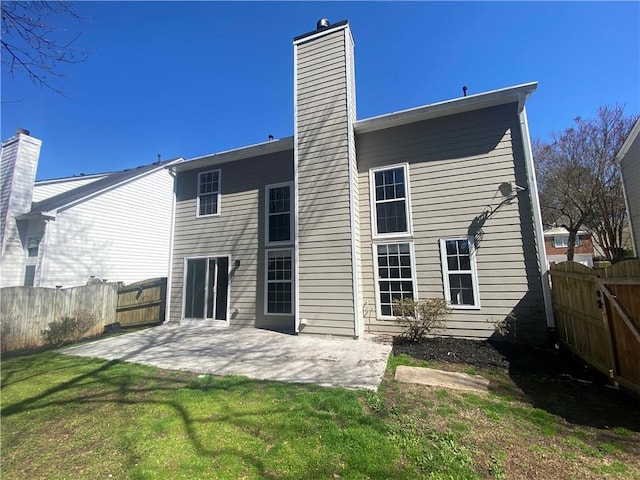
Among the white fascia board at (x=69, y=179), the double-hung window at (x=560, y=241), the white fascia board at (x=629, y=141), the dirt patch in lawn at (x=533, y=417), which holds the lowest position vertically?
the dirt patch in lawn at (x=533, y=417)

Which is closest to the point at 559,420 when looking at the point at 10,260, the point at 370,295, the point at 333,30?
the point at 370,295

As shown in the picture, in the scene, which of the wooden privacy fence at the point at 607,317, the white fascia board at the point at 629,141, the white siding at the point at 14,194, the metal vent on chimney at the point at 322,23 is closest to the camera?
the wooden privacy fence at the point at 607,317

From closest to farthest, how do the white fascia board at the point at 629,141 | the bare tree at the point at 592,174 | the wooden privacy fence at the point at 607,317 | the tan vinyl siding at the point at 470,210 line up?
the wooden privacy fence at the point at 607,317 → the tan vinyl siding at the point at 470,210 → the white fascia board at the point at 629,141 → the bare tree at the point at 592,174

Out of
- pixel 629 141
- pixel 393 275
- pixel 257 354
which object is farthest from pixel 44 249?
pixel 629 141

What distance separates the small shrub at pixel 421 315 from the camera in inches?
260

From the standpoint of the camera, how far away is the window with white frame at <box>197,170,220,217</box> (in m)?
10.3

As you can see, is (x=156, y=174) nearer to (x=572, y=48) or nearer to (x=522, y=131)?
(x=522, y=131)

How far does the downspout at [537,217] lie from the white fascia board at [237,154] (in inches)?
240

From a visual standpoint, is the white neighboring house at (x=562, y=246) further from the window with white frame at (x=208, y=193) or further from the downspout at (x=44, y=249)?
the downspout at (x=44, y=249)

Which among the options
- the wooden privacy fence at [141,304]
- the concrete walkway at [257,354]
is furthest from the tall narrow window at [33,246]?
the concrete walkway at [257,354]

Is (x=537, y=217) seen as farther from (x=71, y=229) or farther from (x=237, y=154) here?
(x=71, y=229)

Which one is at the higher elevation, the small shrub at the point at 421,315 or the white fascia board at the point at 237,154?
the white fascia board at the point at 237,154

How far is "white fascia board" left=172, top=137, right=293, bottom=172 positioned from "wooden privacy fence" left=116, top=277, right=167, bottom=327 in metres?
4.58

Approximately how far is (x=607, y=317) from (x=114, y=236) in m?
15.8
